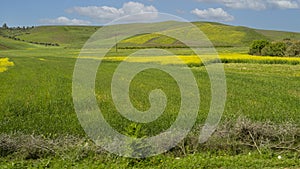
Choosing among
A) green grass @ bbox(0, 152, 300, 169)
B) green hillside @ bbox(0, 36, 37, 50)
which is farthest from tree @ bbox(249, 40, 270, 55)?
green hillside @ bbox(0, 36, 37, 50)

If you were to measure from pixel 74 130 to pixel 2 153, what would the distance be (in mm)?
2804

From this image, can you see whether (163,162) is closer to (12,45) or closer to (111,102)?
(111,102)

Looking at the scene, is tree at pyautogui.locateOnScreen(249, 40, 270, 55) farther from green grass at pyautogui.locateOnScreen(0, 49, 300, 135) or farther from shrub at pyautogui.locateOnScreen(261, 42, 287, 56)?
green grass at pyautogui.locateOnScreen(0, 49, 300, 135)

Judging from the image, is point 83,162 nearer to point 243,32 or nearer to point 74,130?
point 74,130

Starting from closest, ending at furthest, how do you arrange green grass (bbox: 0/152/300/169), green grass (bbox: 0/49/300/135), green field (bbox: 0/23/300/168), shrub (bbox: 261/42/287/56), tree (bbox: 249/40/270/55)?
green grass (bbox: 0/152/300/169) < green field (bbox: 0/23/300/168) < green grass (bbox: 0/49/300/135) < shrub (bbox: 261/42/287/56) < tree (bbox: 249/40/270/55)

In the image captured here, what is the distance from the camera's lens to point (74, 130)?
12.2 metres

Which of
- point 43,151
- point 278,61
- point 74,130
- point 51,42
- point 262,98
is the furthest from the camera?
point 51,42

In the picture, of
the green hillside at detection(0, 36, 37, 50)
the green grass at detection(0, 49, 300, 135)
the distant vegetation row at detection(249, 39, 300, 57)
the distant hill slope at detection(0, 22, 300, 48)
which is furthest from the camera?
the green hillside at detection(0, 36, 37, 50)

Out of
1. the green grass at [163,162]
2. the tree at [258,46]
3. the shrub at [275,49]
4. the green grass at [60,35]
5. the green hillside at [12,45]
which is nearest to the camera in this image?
the green grass at [163,162]

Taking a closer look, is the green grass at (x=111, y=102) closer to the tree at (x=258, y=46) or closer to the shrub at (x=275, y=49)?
the shrub at (x=275, y=49)

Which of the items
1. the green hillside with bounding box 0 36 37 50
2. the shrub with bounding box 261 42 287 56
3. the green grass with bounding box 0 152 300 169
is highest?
the green hillside with bounding box 0 36 37 50

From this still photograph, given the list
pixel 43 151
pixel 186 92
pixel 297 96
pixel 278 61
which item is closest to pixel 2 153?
pixel 43 151

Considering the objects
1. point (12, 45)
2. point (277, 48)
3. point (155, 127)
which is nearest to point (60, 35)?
point (12, 45)

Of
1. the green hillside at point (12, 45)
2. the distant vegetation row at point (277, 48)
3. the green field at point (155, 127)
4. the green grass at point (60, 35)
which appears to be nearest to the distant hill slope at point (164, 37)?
the green grass at point (60, 35)
